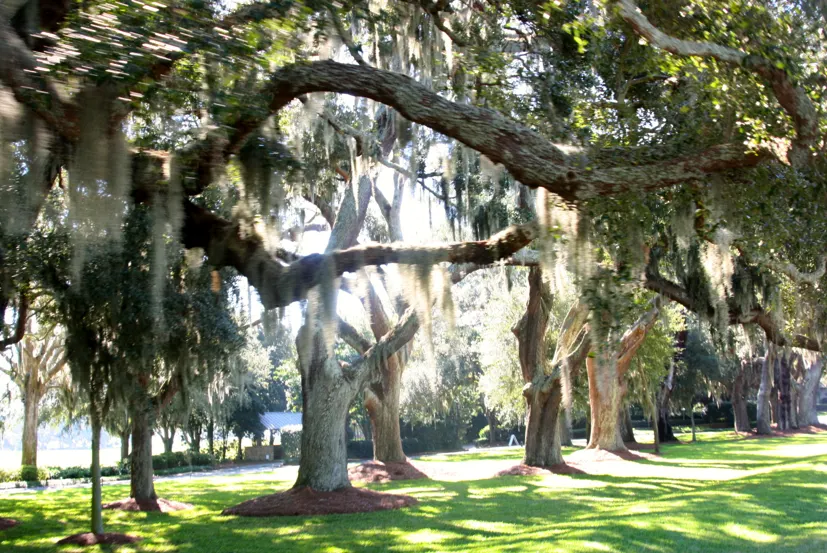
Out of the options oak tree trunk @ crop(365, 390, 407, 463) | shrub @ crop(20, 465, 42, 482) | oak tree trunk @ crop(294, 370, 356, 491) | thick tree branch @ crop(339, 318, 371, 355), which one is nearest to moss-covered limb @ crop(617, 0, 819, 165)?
oak tree trunk @ crop(294, 370, 356, 491)

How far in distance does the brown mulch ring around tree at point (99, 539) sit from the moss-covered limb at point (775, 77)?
8918 millimetres

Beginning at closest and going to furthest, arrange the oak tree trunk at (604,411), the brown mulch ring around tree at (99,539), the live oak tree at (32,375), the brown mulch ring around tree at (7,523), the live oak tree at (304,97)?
the live oak tree at (304,97) < the brown mulch ring around tree at (99,539) < the brown mulch ring around tree at (7,523) < the oak tree trunk at (604,411) < the live oak tree at (32,375)

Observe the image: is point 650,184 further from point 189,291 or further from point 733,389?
point 733,389

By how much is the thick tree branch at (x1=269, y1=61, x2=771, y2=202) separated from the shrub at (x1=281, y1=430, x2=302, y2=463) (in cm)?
2902

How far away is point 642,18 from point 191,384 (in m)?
8.79

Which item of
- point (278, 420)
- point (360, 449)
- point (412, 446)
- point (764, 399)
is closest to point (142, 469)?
point (360, 449)

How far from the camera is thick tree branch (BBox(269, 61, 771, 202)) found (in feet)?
18.2

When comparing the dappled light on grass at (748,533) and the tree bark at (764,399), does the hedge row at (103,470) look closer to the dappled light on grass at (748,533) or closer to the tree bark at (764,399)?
the dappled light on grass at (748,533)

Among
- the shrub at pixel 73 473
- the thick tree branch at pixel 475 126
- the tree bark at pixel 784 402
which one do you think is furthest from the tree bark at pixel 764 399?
the thick tree branch at pixel 475 126

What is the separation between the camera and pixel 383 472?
63.0 ft

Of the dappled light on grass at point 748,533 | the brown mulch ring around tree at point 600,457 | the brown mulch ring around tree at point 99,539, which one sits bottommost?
the brown mulch ring around tree at point 600,457

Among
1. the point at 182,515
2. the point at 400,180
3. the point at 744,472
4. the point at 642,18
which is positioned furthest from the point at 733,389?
the point at 642,18

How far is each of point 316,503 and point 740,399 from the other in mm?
30695

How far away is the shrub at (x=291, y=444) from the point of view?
32938 mm
